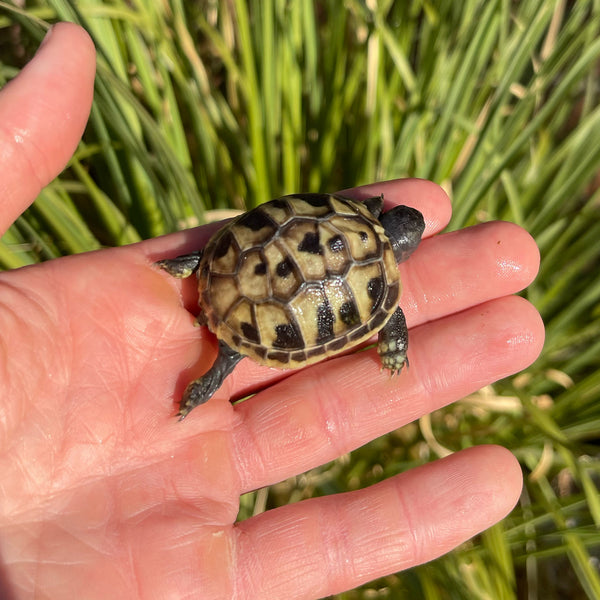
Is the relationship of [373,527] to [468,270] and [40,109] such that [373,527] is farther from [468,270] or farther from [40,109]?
[40,109]

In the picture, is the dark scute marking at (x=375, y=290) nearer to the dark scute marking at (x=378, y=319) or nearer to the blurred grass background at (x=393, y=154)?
the dark scute marking at (x=378, y=319)

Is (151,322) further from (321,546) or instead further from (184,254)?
(321,546)

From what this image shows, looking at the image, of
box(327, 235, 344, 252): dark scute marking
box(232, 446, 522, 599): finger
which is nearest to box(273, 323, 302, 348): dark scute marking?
box(327, 235, 344, 252): dark scute marking

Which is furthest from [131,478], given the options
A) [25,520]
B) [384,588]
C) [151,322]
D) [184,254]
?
[384,588]

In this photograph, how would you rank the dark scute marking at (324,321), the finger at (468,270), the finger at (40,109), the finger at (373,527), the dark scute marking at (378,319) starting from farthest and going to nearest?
the finger at (468,270), the dark scute marking at (378,319), the dark scute marking at (324,321), the finger at (373,527), the finger at (40,109)

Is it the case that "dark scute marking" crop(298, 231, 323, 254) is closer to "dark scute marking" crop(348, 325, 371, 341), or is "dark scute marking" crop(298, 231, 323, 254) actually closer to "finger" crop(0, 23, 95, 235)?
"dark scute marking" crop(348, 325, 371, 341)

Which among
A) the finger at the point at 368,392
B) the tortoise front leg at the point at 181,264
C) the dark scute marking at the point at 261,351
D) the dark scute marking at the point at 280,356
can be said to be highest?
the tortoise front leg at the point at 181,264

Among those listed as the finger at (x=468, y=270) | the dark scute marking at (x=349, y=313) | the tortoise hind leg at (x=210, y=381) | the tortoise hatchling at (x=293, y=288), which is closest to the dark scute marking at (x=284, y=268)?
the tortoise hatchling at (x=293, y=288)
